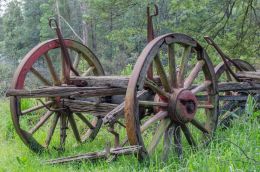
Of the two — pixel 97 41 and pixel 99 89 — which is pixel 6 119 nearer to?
pixel 99 89

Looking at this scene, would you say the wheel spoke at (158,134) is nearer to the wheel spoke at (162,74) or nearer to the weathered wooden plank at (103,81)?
the wheel spoke at (162,74)

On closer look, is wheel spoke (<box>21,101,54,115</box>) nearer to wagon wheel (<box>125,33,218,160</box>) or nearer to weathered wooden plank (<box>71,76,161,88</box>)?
weathered wooden plank (<box>71,76,161,88</box>)

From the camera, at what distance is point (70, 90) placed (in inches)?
174

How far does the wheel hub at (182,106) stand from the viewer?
4.21 metres

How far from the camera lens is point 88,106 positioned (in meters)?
4.79

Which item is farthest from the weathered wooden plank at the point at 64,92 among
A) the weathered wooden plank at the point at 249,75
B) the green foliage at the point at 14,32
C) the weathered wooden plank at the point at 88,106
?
the green foliage at the point at 14,32

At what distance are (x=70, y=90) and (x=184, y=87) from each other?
4.49ft

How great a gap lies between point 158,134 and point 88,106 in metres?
1.07

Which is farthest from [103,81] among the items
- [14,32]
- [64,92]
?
[14,32]

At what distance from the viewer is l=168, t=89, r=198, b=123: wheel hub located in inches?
166

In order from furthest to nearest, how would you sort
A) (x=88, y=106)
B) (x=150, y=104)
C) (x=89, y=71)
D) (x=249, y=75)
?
(x=89, y=71)
(x=249, y=75)
(x=88, y=106)
(x=150, y=104)

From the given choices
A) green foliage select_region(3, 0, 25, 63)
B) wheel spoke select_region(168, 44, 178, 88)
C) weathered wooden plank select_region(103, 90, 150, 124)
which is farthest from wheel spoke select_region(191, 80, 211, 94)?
green foliage select_region(3, 0, 25, 63)

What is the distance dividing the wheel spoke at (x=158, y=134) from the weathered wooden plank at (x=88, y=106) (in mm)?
638

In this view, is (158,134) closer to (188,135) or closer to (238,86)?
(188,135)
